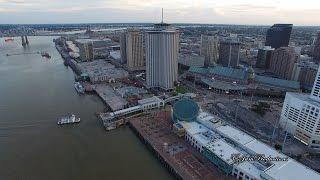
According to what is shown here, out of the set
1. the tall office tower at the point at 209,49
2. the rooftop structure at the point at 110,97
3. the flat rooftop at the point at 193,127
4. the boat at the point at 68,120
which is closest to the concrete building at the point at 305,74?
the tall office tower at the point at 209,49

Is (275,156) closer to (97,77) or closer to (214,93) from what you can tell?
(214,93)

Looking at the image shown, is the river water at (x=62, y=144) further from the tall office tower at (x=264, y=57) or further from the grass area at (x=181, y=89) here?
the tall office tower at (x=264, y=57)

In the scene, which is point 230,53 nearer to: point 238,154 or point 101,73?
point 101,73

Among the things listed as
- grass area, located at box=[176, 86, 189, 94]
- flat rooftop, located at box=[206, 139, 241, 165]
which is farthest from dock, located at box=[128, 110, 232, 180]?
grass area, located at box=[176, 86, 189, 94]

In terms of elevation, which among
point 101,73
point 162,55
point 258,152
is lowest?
point 258,152

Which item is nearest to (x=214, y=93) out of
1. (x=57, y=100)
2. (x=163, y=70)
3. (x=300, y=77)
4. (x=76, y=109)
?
(x=163, y=70)

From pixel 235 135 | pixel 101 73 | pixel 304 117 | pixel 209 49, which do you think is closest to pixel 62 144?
pixel 235 135
